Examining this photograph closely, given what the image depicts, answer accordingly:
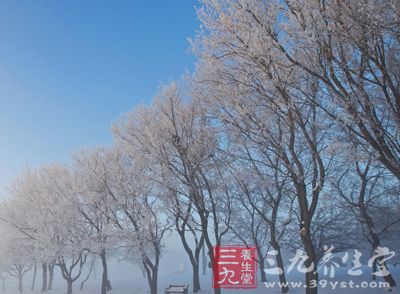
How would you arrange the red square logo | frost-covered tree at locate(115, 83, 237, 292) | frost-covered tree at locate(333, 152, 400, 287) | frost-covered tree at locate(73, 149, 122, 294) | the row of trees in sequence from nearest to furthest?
the row of trees
the red square logo
frost-covered tree at locate(115, 83, 237, 292)
frost-covered tree at locate(333, 152, 400, 287)
frost-covered tree at locate(73, 149, 122, 294)

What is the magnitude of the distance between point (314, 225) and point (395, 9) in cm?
2004

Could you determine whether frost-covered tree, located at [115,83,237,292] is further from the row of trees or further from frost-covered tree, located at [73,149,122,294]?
frost-covered tree, located at [73,149,122,294]

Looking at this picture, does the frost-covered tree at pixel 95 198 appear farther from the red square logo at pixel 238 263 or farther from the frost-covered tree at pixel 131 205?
the red square logo at pixel 238 263

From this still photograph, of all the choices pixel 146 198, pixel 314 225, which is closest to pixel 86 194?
pixel 146 198

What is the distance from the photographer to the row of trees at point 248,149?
729 centimetres

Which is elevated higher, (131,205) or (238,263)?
(131,205)

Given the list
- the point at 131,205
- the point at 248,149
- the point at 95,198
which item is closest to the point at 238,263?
the point at 248,149

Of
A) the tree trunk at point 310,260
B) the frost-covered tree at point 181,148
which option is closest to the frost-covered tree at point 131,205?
the frost-covered tree at point 181,148

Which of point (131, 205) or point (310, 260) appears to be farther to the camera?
point (131, 205)

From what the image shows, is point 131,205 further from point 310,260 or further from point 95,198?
point 310,260

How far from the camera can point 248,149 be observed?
13844 millimetres

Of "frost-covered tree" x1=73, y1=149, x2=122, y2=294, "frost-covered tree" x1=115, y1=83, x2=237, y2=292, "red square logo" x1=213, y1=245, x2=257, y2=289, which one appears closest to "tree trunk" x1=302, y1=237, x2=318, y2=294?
"red square logo" x1=213, y1=245, x2=257, y2=289

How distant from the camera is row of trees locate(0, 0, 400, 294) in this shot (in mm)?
7293

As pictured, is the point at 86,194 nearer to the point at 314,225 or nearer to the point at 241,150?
the point at 241,150
